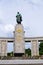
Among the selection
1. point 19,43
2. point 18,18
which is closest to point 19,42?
point 19,43

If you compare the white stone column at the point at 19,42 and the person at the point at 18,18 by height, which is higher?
the person at the point at 18,18

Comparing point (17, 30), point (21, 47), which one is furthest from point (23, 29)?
point (21, 47)

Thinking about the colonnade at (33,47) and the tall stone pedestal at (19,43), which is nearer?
the tall stone pedestal at (19,43)

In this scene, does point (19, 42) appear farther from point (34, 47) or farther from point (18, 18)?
point (18, 18)

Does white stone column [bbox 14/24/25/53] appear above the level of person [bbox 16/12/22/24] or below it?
below

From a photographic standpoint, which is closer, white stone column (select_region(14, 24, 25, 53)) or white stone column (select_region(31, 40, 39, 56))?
white stone column (select_region(14, 24, 25, 53))

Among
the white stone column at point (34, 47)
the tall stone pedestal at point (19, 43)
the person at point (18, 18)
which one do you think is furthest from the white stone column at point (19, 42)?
the white stone column at point (34, 47)

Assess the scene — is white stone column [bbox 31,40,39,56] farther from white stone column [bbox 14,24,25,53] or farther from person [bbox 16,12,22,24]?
person [bbox 16,12,22,24]

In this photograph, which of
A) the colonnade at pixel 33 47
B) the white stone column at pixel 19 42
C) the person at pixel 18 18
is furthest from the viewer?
the person at pixel 18 18

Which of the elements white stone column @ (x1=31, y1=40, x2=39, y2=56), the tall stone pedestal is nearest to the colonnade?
white stone column @ (x1=31, y1=40, x2=39, y2=56)

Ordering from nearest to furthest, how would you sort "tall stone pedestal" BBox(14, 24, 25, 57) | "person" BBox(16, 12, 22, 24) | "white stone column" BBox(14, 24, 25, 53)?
"tall stone pedestal" BBox(14, 24, 25, 57) → "white stone column" BBox(14, 24, 25, 53) → "person" BBox(16, 12, 22, 24)

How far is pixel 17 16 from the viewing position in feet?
127

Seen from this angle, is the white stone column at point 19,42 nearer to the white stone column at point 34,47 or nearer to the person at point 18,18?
the person at point 18,18

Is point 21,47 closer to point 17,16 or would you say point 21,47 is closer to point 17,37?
point 17,37
